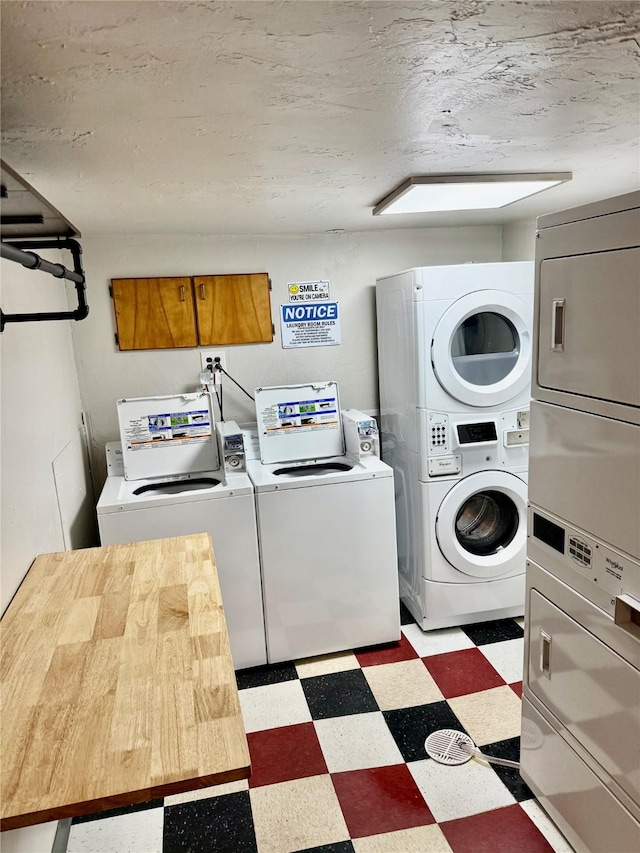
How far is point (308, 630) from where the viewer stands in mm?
2660

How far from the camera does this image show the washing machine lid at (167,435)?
278 centimetres

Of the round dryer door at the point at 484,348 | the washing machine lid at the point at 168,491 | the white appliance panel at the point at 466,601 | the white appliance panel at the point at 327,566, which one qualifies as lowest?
the white appliance panel at the point at 466,601

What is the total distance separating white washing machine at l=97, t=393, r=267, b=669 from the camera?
243cm

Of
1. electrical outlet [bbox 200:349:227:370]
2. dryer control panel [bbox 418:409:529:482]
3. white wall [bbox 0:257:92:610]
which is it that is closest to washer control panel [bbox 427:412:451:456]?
dryer control panel [bbox 418:409:529:482]

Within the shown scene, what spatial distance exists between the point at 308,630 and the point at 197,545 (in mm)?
1001

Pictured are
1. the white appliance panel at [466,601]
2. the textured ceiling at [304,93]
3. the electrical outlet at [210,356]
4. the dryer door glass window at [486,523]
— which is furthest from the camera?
the electrical outlet at [210,356]

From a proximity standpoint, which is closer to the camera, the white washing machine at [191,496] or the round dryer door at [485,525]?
the white washing machine at [191,496]

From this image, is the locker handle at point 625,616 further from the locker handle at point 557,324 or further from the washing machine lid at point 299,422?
the washing machine lid at point 299,422

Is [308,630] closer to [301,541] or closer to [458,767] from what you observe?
[301,541]

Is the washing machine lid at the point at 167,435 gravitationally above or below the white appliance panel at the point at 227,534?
above

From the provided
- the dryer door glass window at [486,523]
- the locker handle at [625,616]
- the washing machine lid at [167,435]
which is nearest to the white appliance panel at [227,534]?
the washing machine lid at [167,435]

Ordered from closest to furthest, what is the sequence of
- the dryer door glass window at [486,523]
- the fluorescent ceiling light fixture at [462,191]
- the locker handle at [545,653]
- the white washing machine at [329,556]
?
1. the locker handle at [545,653]
2. the fluorescent ceiling light fixture at [462,191]
3. the white washing machine at [329,556]
4. the dryer door glass window at [486,523]

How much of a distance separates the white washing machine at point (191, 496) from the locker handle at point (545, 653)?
126 centimetres

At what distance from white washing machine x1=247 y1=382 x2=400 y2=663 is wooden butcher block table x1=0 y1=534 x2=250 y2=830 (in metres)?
0.86
